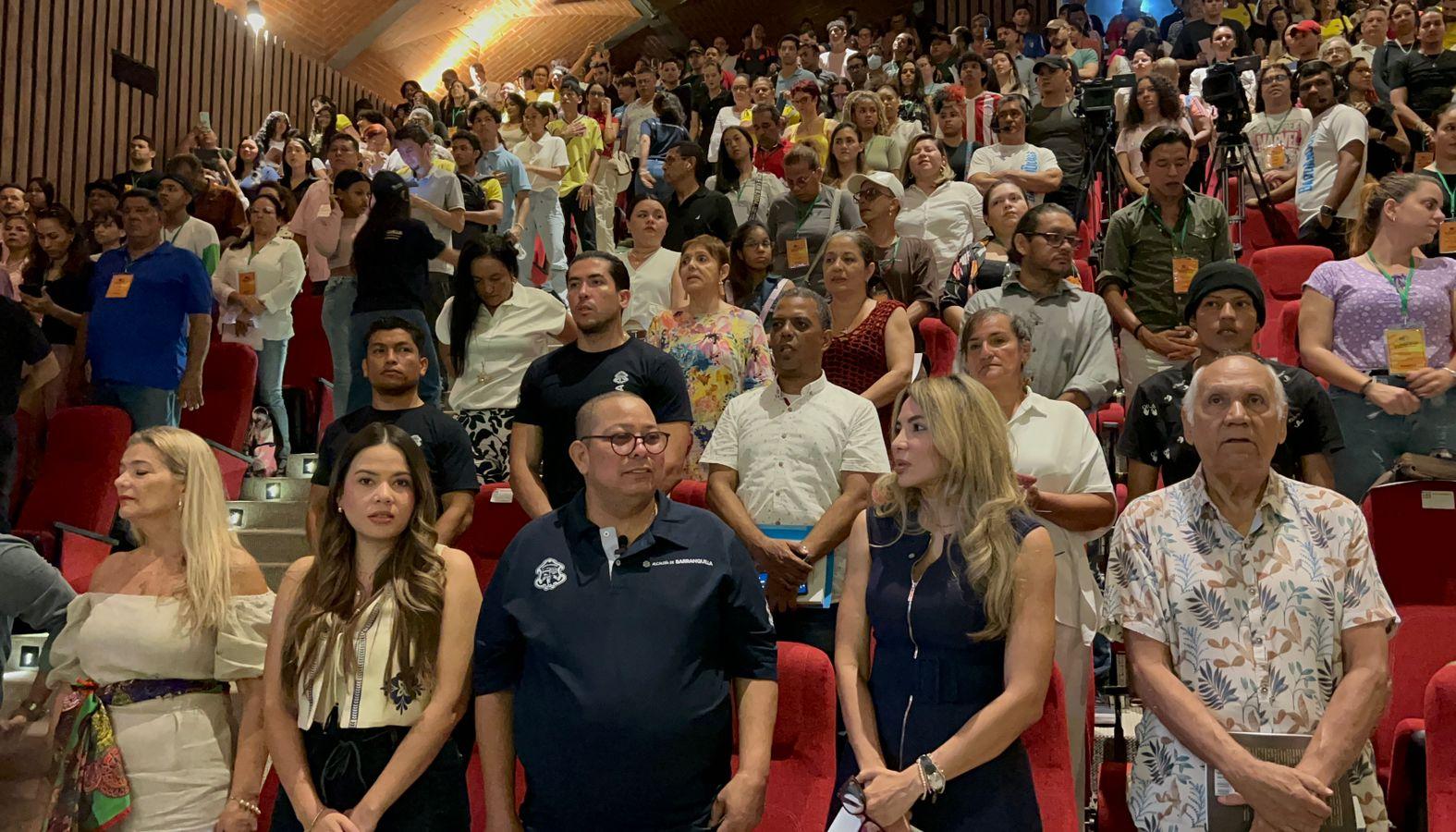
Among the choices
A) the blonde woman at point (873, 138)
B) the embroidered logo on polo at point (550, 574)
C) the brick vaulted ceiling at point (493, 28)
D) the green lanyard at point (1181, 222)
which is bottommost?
the embroidered logo on polo at point (550, 574)

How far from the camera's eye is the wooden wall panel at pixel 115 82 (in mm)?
8430

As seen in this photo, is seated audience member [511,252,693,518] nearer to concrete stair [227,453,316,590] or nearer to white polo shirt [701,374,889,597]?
white polo shirt [701,374,889,597]

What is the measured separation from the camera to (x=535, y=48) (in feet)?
48.6

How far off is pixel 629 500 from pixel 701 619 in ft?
0.78

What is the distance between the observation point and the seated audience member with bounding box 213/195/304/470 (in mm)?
5703

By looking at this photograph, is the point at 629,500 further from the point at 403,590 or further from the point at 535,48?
the point at 535,48

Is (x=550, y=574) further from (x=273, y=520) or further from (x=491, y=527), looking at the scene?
(x=273, y=520)

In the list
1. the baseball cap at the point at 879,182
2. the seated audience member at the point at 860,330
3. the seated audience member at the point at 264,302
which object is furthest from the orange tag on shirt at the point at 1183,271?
the seated audience member at the point at 264,302

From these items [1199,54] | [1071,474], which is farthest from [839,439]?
[1199,54]

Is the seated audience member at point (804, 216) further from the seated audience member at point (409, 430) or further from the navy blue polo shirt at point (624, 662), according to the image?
the navy blue polo shirt at point (624, 662)

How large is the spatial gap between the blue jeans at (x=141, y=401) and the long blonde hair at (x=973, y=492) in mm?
3236

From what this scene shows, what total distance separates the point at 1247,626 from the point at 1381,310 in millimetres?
1711

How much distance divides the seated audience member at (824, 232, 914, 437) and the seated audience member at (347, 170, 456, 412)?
1.51m

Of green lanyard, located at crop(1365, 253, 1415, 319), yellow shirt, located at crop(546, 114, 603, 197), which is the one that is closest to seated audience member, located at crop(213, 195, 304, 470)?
yellow shirt, located at crop(546, 114, 603, 197)
